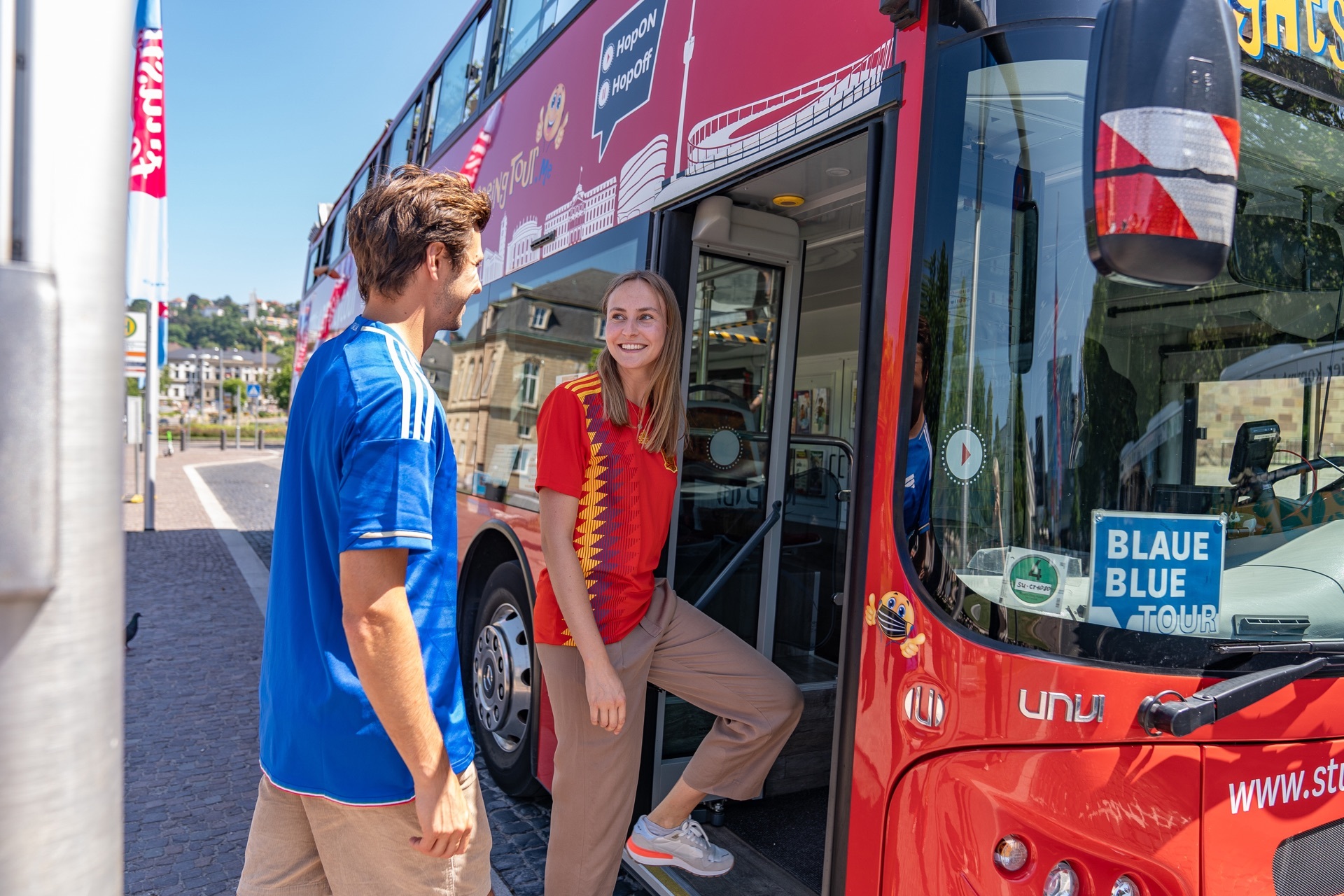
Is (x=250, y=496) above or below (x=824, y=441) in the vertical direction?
below

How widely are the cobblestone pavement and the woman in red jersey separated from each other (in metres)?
0.85

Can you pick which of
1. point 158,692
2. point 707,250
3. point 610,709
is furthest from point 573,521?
point 158,692

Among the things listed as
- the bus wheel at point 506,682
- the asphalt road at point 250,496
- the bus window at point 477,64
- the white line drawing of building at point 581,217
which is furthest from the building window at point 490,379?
the asphalt road at point 250,496

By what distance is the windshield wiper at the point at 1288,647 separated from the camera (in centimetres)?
178

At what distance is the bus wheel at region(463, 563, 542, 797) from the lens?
3861 millimetres

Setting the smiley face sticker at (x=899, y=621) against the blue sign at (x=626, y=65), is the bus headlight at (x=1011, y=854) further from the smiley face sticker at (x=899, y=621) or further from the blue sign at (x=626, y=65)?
the blue sign at (x=626, y=65)

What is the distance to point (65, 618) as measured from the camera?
29.8 inches

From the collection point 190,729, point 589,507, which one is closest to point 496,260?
point 589,507

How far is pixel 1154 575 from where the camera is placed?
1800 millimetres

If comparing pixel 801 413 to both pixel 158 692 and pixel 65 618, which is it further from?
pixel 65 618

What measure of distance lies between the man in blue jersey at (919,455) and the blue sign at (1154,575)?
1.10ft

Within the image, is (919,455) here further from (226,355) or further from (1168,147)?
(226,355)

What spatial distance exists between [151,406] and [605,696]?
35.1ft

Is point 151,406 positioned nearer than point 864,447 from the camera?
No
